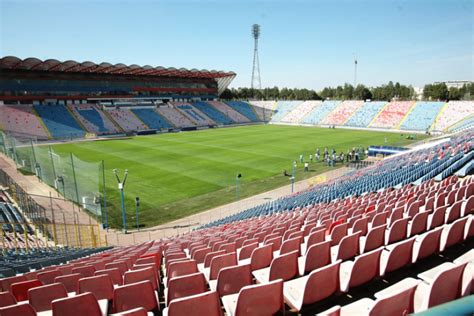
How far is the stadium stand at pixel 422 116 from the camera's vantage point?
198ft

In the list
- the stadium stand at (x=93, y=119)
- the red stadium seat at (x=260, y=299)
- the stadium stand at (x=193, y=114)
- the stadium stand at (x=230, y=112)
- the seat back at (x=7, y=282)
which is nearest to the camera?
the red stadium seat at (x=260, y=299)

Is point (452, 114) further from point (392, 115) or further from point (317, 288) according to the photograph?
point (317, 288)

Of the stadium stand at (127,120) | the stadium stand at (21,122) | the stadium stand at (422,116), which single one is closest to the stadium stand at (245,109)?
the stadium stand at (127,120)

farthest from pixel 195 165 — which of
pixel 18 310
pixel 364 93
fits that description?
pixel 364 93

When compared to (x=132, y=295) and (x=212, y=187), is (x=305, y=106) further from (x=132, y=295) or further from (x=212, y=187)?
(x=132, y=295)

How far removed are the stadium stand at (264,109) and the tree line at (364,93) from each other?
2403 cm

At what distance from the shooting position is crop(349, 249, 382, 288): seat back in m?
3.70

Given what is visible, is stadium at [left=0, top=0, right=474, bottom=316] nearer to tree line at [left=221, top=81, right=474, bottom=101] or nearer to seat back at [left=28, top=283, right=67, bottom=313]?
seat back at [left=28, top=283, right=67, bottom=313]

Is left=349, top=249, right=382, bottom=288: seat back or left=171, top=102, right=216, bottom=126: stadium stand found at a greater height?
left=171, top=102, right=216, bottom=126: stadium stand

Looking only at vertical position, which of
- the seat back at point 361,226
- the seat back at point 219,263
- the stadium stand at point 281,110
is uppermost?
the stadium stand at point 281,110

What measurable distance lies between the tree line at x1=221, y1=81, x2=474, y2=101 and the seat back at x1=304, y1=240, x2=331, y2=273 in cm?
11035

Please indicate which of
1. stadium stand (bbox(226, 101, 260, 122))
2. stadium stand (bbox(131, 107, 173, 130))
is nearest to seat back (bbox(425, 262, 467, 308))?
stadium stand (bbox(131, 107, 173, 130))

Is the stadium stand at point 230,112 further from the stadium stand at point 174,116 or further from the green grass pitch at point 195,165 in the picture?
the green grass pitch at point 195,165

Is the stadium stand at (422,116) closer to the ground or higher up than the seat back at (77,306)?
higher up
